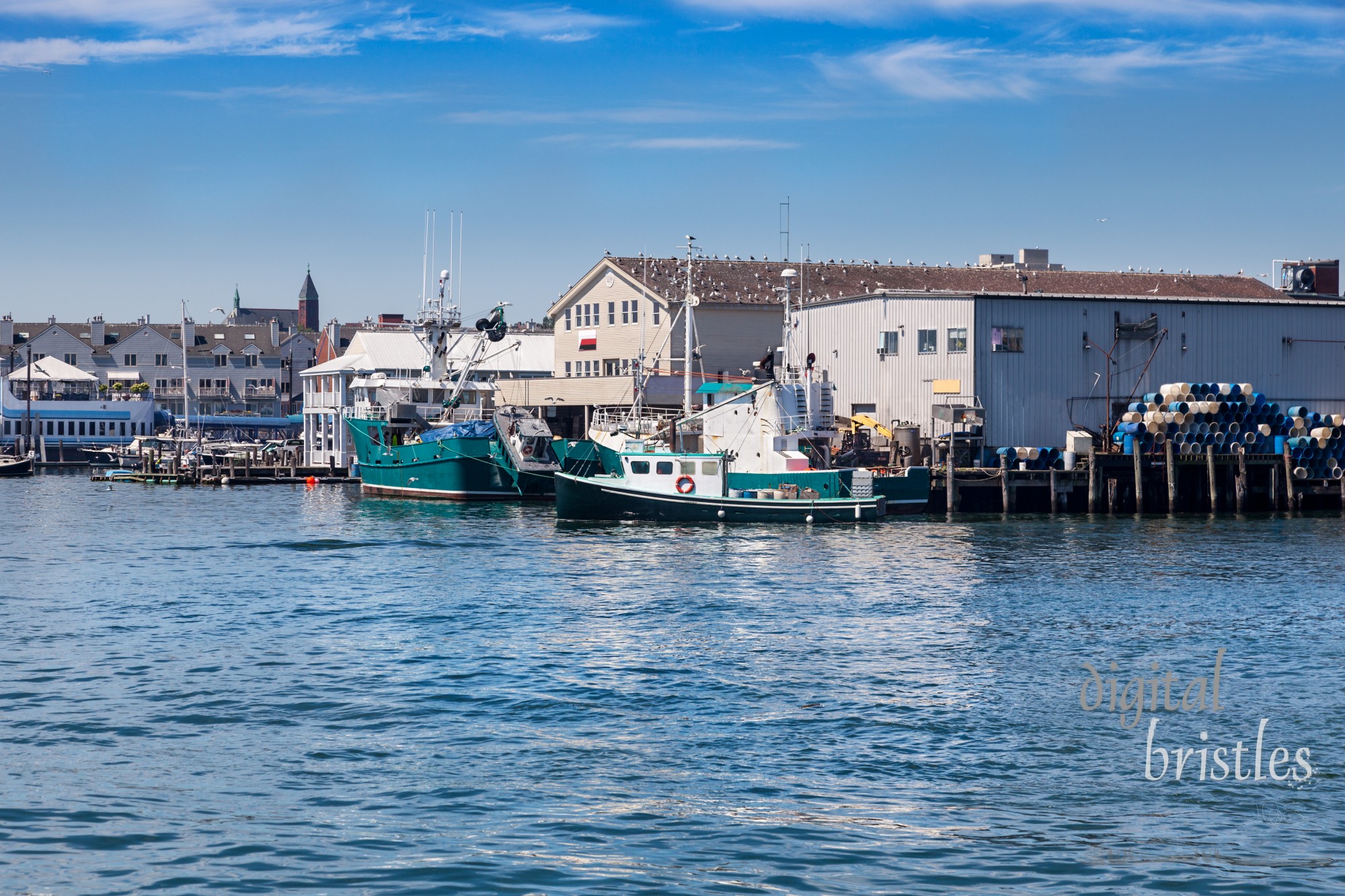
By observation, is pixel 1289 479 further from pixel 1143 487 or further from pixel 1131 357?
Answer: pixel 1131 357

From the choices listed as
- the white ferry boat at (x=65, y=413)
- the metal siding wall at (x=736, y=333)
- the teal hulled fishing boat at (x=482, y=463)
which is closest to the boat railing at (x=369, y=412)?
the teal hulled fishing boat at (x=482, y=463)

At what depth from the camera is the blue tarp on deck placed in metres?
61.9

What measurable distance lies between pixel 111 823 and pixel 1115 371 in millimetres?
51491

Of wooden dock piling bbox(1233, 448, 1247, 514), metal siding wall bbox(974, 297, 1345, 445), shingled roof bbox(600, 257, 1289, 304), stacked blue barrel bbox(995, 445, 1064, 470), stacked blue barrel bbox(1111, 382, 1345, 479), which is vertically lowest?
wooden dock piling bbox(1233, 448, 1247, 514)

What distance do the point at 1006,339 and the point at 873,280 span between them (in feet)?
68.4

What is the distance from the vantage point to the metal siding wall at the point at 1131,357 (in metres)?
58.2

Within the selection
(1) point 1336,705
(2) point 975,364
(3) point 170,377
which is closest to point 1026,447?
(2) point 975,364

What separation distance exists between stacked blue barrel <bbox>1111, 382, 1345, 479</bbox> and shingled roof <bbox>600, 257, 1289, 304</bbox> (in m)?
15.5

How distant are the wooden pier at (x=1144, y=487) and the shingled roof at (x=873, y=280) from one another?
17.2m

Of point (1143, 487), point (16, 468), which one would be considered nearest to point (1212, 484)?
point (1143, 487)

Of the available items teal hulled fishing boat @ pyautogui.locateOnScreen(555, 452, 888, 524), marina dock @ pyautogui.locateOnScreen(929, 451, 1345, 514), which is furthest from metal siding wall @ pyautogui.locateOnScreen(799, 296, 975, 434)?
teal hulled fishing boat @ pyautogui.locateOnScreen(555, 452, 888, 524)

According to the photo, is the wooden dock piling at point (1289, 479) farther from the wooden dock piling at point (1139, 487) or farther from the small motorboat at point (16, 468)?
the small motorboat at point (16, 468)

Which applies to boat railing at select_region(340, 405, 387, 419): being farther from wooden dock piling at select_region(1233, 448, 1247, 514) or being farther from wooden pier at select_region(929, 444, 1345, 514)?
wooden dock piling at select_region(1233, 448, 1247, 514)

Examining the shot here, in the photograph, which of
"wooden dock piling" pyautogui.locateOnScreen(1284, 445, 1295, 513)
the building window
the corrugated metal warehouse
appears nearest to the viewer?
"wooden dock piling" pyautogui.locateOnScreen(1284, 445, 1295, 513)
